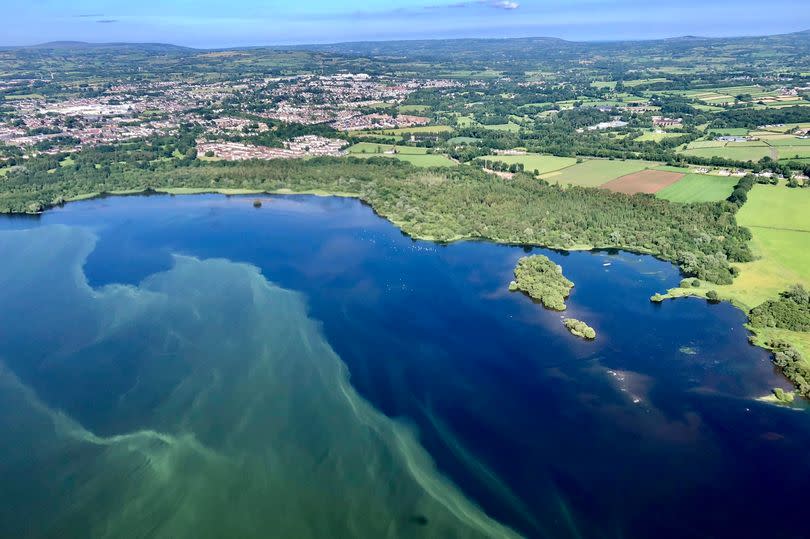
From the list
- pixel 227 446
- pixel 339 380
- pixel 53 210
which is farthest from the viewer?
pixel 53 210

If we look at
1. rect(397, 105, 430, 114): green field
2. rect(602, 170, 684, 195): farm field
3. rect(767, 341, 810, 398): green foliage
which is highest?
rect(397, 105, 430, 114): green field

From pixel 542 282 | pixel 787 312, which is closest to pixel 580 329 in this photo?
pixel 542 282

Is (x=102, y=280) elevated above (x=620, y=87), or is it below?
below

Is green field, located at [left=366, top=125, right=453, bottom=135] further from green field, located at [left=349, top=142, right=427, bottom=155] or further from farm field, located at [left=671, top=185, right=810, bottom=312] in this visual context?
farm field, located at [left=671, top=185, right=810, bottom=312]

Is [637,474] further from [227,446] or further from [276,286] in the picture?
[276,286]

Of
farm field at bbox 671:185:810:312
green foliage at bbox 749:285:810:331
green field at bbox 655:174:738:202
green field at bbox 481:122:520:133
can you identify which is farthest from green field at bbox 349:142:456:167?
green foliage at bbox 749:285:810:331

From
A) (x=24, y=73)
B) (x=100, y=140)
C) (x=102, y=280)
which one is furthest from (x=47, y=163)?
(x=24, y=73)

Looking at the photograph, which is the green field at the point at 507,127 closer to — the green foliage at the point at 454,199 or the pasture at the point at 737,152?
the pasture at the point at 737,152
